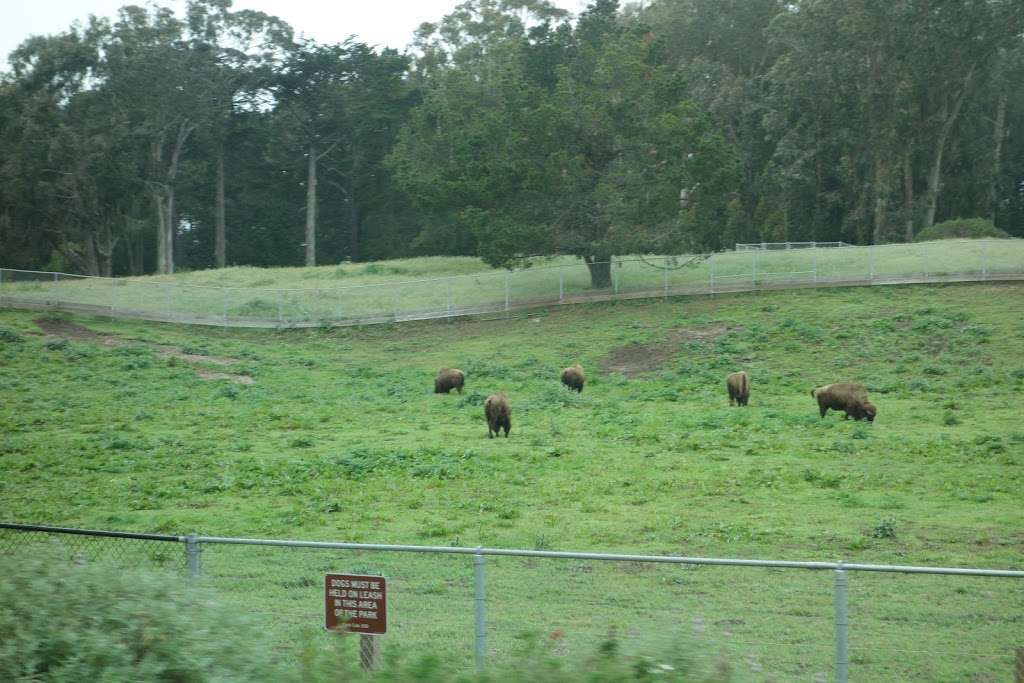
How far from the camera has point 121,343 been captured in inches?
1620

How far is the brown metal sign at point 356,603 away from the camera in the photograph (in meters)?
7.68

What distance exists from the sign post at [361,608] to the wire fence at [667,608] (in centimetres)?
26

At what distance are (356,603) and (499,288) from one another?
138 ft

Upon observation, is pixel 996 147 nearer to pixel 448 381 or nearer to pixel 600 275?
pixel 600 275

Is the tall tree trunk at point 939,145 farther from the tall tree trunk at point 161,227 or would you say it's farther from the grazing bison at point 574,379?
the tall tree trunk at point 161,227

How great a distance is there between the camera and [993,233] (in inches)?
2152

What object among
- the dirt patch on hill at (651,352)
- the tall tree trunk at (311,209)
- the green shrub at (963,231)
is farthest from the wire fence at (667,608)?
the tall tree trunk at (311,209)

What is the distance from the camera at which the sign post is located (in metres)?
7.68

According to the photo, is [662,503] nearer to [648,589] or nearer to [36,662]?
[648,589]

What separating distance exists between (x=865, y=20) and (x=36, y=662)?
5879 cm

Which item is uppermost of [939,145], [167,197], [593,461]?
[939,145]

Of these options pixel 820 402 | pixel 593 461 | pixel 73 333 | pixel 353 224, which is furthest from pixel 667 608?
pixel 353 224

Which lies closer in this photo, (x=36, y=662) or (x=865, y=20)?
(x=36, y=662)

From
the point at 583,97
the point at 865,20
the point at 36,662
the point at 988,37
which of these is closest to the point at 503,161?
the point at 583,97
